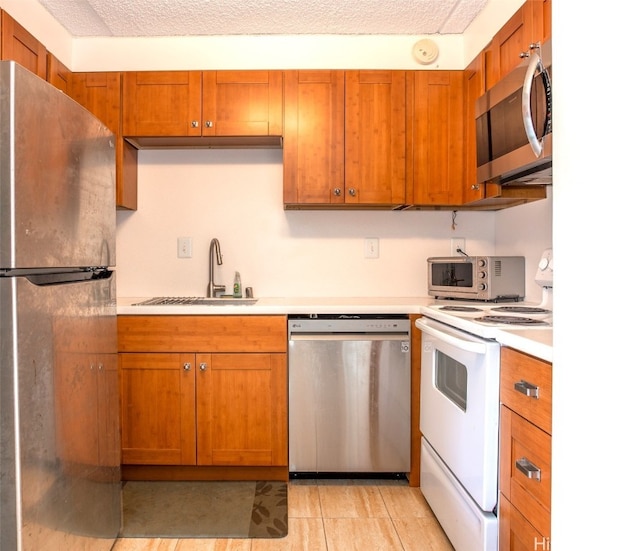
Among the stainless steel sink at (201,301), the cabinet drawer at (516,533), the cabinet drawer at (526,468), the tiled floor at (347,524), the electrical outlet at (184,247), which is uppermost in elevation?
the electrical outlet at (184,247)

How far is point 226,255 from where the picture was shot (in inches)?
108

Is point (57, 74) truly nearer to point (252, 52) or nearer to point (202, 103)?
point (202, 103)

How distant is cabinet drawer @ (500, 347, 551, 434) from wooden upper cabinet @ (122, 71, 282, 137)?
1.68 m

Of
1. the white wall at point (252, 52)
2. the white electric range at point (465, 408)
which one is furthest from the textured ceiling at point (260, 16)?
the white electric range at point (465, 408)

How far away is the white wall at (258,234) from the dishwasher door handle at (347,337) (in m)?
0.58

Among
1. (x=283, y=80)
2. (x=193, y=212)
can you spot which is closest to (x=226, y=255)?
(x=193, y=212)

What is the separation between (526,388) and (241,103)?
6.37 ft

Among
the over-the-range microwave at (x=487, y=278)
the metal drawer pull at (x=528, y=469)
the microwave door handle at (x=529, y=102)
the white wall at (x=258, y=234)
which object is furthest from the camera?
the white wall at (x=258, y=234)

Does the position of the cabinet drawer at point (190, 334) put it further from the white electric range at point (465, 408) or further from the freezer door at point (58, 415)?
the white electric range at point (465, 408)

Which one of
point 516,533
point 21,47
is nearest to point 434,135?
point 516,533

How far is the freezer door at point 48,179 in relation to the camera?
108 cm
